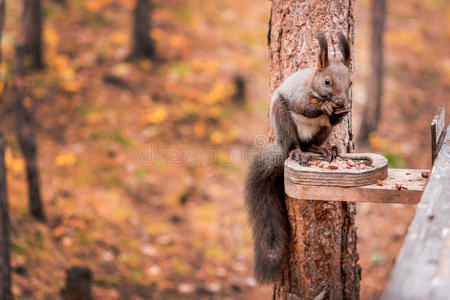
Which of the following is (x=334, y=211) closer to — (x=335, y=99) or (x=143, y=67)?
(x=335, y=99)

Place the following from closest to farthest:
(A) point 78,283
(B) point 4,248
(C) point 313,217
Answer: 1. (C) point 313,217
2. (B) point 4,248
3. (A) point 78,283

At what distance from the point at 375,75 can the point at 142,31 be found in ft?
10.8

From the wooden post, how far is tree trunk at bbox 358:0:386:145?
424 centimetres

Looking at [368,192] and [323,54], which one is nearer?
[368,192]

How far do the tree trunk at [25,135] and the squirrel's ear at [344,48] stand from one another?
3239 mm

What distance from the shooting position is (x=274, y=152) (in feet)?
7.78

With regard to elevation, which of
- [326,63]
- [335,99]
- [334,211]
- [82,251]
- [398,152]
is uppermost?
[326,63]

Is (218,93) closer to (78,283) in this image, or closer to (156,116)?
(156,116)

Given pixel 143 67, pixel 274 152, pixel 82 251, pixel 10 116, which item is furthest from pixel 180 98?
pixel 274 152

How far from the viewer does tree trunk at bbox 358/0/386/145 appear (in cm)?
652

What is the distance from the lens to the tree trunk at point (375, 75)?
257 inches

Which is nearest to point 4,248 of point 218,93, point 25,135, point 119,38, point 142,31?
point 25,135

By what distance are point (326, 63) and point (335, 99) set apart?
0.17 m

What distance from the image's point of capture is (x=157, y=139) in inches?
236
